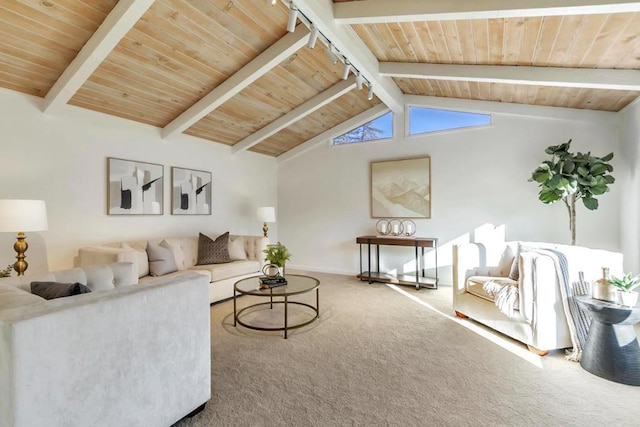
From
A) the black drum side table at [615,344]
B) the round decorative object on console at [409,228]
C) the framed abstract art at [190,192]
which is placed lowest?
the black drum side table at [615,344]

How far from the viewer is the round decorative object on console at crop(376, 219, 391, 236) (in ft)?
17.3

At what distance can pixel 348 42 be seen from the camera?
3.13 metres

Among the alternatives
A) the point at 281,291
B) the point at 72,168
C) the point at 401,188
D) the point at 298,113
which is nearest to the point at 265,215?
the point at 298,113

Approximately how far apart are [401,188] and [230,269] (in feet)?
9.89

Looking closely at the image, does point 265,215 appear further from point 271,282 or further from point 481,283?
point 481,283

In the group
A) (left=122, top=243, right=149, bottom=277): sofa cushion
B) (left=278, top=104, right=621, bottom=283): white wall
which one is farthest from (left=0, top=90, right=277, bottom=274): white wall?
(left=278, top=104, right=621, bottom=283): white wall

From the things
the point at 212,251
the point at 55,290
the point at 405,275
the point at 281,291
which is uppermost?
the point at 55,290

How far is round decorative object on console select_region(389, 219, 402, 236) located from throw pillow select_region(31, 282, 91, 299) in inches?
169

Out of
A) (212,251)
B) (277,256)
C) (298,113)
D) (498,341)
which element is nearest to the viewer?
(498,341)

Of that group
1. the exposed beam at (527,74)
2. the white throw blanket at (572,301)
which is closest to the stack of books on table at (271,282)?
the white throw blanket at (572,301)

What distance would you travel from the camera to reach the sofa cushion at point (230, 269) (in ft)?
12.9

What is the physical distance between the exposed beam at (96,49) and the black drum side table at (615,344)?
13.1 ft

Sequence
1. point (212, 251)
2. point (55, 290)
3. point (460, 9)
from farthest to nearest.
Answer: point (212, 251) < point (460, 9) < point (55, 290)

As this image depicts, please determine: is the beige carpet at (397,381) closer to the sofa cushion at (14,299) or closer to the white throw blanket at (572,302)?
the white throw blanket at (572,302)
